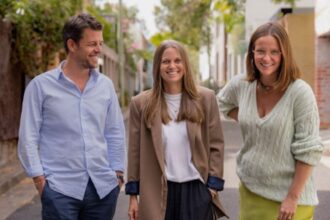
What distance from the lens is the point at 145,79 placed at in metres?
81.0

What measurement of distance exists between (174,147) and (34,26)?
7462mm

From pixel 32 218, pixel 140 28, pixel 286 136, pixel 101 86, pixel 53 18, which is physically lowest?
pixel 32 218

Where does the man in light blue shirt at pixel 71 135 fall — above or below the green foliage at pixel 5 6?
below

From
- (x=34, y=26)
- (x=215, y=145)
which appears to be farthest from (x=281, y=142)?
(x=34, y=26)

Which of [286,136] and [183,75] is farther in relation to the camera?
[183,75]

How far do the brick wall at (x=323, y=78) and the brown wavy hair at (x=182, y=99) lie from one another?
13705mm

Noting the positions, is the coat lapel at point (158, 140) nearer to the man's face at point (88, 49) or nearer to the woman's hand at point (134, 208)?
the woman's hand at point (134, 208)

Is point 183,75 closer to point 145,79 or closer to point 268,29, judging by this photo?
point 268,29

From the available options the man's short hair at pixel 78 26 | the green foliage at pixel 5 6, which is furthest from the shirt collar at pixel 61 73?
the green foliage at pixel 5 6

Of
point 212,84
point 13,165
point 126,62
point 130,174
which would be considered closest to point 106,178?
point 130,174

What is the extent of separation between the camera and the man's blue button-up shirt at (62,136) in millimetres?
3221

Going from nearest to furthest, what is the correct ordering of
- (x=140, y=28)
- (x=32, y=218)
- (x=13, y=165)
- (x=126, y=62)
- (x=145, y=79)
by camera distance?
(x=32, y=218)
(x=13, y=165)
(x=126, y=62)
(x=140, y=28)
(x=145, y=79)

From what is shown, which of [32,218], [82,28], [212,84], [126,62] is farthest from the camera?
[126,62]

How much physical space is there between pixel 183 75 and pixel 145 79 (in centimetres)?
7784
